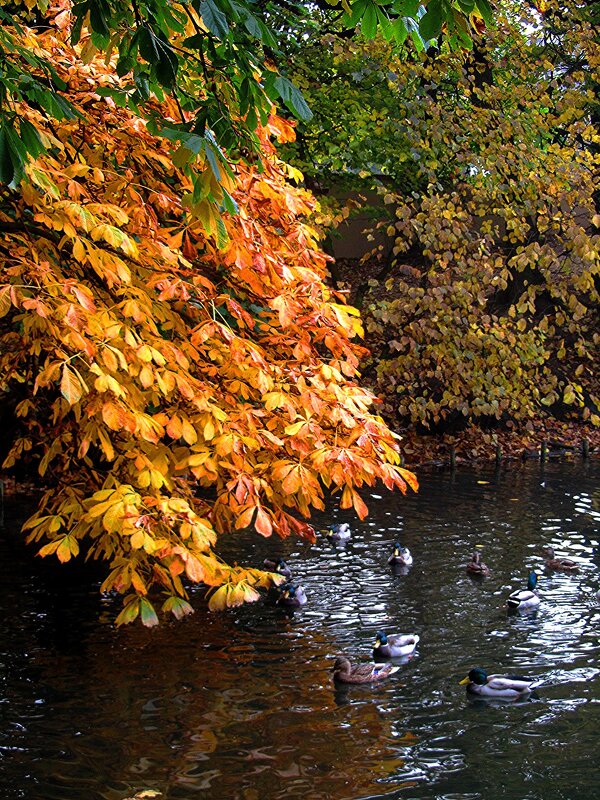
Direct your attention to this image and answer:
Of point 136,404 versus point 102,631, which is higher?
point 136,404

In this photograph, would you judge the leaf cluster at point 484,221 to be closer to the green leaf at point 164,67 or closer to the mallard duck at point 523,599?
the mallard duck at point 523,599

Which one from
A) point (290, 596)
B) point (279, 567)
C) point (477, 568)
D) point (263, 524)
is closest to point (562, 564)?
point (477, 568)

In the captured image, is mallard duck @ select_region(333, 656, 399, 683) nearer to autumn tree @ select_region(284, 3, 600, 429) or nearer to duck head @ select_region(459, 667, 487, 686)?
duck head @ select_region(459, 667, 487, 686)

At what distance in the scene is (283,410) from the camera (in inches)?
316

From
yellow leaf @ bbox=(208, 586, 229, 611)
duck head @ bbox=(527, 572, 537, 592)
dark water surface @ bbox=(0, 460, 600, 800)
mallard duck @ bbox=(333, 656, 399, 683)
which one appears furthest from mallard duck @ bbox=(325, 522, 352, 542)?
yellow leaf @ bbox=(208, 586, 229, 611)

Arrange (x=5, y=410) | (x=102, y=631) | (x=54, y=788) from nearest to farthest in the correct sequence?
(x=54, y=788) < (x=102, y=631) < (x=5, y=410)

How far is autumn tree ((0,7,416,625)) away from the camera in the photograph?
6668mm

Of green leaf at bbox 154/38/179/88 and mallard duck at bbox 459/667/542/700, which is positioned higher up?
green leaf at bbox 154/38/179/88

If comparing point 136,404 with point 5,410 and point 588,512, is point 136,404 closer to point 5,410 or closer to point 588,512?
point 5,410

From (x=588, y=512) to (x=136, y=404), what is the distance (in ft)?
33.2

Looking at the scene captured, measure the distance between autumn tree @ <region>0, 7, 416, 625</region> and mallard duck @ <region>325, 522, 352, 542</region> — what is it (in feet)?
16.3

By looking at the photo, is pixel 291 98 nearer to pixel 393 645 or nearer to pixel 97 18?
pixel 97 18

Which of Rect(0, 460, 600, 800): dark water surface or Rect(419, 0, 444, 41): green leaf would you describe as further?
Rect(0, 460, 600, 800): dark water surface

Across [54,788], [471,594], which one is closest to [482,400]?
[471,594]
